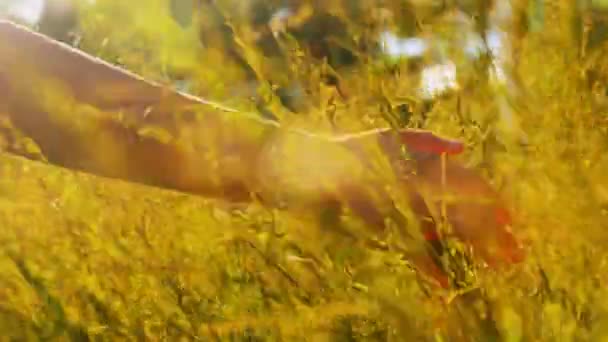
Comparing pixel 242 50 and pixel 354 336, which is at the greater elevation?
pixel 242 50

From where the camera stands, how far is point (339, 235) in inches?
27.1

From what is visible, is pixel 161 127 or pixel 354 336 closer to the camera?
pixel 354 336

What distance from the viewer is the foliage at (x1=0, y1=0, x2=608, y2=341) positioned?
0.58m

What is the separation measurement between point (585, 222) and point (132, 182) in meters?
0.52

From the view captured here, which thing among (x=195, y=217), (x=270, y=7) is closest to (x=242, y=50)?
(x=270, y=7)

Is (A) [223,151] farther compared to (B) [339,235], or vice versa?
(A) [223,151]

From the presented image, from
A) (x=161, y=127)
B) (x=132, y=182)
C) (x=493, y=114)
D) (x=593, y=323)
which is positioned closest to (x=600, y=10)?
(x=493, y=114)

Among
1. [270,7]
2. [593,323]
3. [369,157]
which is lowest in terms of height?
[593,323]

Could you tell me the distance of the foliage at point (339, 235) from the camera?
0.58m

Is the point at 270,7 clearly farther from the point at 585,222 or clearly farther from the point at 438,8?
the point at 585,222

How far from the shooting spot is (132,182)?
980 mm

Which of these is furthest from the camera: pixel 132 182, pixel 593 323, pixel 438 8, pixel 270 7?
pixel 132 182

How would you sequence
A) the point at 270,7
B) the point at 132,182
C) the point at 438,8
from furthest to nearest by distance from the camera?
the point at 132,182 → the point at 270,7 → the point at 438,8

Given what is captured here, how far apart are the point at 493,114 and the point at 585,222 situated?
0.30ft
